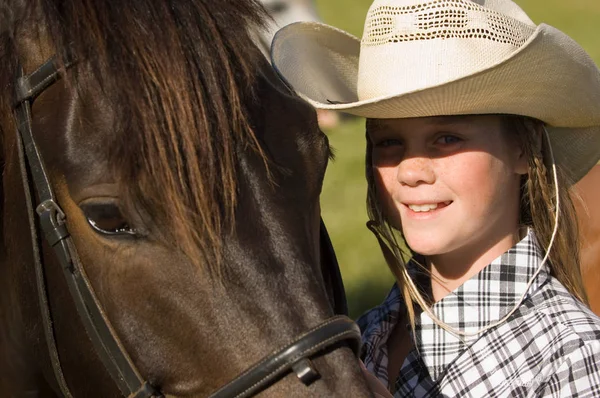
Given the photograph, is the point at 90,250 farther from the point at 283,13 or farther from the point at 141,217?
the point at 283,13

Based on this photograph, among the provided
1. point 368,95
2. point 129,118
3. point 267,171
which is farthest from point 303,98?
point 129,118

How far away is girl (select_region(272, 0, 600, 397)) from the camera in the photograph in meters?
1.93

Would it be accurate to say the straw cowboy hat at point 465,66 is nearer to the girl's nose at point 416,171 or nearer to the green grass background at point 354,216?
the girl's nose at point 416,171

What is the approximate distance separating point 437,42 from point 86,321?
101 centimetres

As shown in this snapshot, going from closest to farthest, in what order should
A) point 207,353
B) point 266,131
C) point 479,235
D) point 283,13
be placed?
point 207,353
point 266,131
point 479,235
point 283,13

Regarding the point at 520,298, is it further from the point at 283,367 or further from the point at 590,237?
the point at 590,237

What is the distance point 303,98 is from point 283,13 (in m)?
6.41

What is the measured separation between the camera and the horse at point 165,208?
1.51 m

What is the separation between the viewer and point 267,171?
161cm

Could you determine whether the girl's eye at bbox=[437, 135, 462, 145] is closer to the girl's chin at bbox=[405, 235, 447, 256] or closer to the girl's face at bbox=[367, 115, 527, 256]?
the girl's face at bbox=[367, 115, 527, 256]

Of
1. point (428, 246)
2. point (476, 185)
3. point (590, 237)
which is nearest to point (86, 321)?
point (428, 246)

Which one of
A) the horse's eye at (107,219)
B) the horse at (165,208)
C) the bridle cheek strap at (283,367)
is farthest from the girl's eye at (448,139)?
the horse's eye at (107,219)

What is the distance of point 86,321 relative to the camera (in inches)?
64.2

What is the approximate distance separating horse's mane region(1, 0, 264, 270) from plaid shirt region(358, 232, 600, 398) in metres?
0.79
